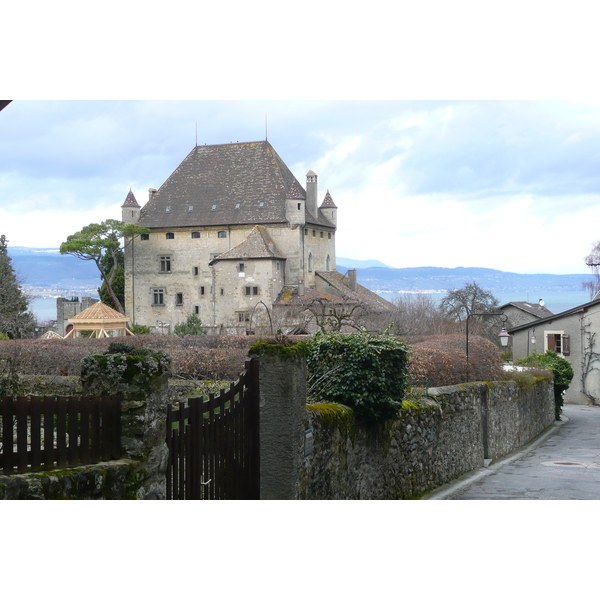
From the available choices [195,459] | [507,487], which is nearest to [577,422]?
[507,487]

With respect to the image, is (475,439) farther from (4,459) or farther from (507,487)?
(4,459)

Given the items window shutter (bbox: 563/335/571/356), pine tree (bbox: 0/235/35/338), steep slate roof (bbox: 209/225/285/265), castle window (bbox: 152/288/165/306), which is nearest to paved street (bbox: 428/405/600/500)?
window shutter (bbox: 563/335/571/356)

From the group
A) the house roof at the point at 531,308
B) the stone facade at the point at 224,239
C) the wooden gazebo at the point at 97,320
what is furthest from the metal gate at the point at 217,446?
the house roof at the point at 531,308

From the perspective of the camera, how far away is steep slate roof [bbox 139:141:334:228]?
6131 cm

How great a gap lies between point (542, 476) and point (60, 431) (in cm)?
1221

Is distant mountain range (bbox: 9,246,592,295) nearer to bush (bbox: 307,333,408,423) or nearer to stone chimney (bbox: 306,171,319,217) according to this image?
stone chimney (bbox: 306,171,319,217)

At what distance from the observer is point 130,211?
209 feet

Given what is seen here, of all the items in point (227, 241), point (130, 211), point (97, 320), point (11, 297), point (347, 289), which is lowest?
point (97, 320)

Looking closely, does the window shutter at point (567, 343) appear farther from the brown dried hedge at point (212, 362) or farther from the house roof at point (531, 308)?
the brown dried hedge at point (212, 362)

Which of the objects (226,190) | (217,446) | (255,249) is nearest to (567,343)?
(255,249)

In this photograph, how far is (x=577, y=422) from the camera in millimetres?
32000

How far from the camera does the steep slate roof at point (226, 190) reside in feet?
201

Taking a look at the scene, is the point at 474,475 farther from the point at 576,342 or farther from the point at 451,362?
the point at 576,342

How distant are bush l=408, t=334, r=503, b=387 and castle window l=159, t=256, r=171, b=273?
4401cm
